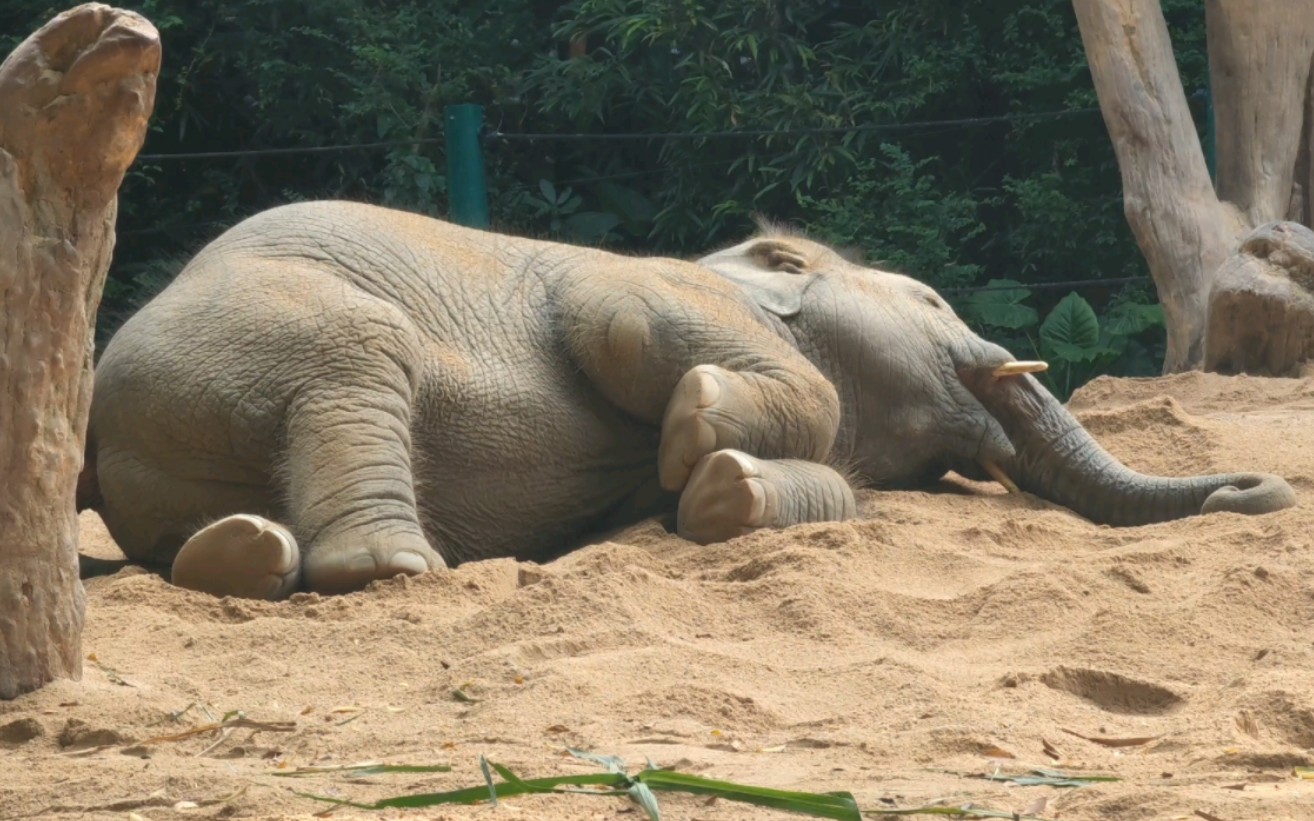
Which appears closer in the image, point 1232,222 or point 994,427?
point 994,427

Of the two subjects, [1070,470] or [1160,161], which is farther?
[1160,161]

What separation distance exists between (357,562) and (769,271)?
2231 mm

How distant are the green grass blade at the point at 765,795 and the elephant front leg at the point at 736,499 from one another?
2183mm

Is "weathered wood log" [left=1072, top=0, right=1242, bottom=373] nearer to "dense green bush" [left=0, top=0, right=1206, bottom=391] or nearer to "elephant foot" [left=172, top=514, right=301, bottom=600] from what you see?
"dense green bush" [left=0, top=0, right=1206, bottom=391]

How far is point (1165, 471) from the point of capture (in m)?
6.13

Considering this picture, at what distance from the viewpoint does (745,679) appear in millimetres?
3291

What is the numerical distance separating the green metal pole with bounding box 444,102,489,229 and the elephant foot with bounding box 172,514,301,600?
14.9 feet

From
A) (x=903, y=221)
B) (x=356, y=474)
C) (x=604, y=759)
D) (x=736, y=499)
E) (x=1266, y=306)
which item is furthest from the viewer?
(x=903, y=221)

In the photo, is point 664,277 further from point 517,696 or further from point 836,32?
point 836,32

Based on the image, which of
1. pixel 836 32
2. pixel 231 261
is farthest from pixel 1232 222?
pixel 231 261

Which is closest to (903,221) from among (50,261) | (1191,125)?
(1191,125)

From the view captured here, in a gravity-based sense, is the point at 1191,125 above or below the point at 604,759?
above

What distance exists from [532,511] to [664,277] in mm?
783

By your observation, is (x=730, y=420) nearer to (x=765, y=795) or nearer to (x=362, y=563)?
(x=362, y=563)
